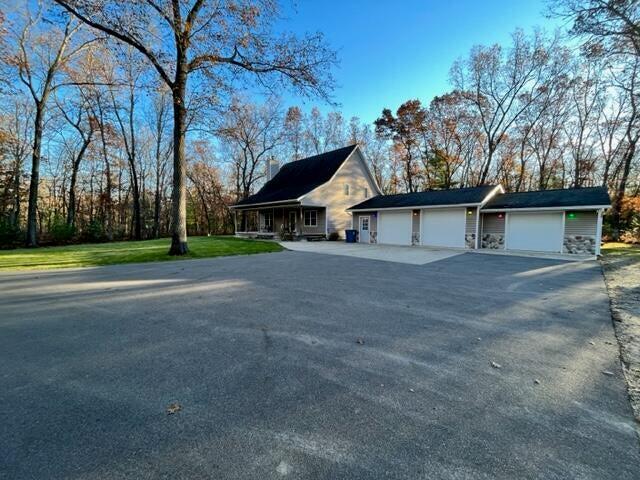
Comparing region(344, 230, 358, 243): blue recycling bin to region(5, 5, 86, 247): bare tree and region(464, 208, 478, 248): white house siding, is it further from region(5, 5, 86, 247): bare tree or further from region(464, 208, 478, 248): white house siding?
region(5, 5, 86, 247): bare tree

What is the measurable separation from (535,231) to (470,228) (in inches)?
115

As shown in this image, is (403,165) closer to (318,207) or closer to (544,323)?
(318,207)

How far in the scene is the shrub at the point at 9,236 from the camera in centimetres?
1762

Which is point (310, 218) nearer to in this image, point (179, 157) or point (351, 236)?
point (351, 236)

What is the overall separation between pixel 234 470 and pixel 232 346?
75.3 inches

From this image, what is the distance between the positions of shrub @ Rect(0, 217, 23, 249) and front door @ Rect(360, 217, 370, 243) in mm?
21965

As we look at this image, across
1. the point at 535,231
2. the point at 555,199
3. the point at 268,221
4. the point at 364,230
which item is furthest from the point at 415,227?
the point at 268,221

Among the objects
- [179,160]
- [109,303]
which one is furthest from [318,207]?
[109,303]

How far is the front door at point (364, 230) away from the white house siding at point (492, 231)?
7.33 metres

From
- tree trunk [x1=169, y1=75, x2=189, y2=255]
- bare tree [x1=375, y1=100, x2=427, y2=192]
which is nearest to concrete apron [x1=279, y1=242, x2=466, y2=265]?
tree trunk [x1=169, y1=75, x2=189, y2=255]

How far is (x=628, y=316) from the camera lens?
500 centimetres

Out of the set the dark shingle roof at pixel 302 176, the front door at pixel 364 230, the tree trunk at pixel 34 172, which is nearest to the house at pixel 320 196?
the dark shingle roof at pixel 302 176

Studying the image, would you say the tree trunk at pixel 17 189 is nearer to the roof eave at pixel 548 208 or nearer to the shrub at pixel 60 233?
the shrub at pixel 60 233

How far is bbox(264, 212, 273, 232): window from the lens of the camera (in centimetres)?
2617
